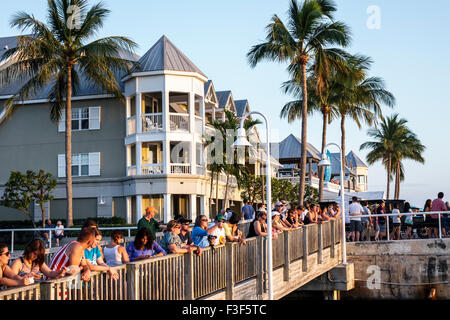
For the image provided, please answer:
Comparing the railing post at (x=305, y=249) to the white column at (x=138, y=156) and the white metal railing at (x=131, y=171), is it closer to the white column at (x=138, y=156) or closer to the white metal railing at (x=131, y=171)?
the white column at (x=138, y=156)

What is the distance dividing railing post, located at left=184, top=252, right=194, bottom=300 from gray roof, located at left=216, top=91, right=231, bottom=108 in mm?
34714

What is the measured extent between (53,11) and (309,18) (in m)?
13.2

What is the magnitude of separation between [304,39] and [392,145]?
4235 centimetres

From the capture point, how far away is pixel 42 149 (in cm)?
3950

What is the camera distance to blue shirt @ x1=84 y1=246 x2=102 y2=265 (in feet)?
30.3

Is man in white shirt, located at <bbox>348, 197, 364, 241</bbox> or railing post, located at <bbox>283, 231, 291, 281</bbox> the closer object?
railing post, located at <bbox>283, 231, 291, 281</bbox>

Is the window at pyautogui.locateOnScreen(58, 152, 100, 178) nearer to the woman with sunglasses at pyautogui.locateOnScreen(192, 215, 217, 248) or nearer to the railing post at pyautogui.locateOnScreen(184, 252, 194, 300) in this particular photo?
the woman with sunglasses at pyautogui.locateOnScreen(192, 215, 217, 248)

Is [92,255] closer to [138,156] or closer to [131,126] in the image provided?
[138,156]

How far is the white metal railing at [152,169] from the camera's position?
120 ft

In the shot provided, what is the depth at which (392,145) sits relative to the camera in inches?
2908

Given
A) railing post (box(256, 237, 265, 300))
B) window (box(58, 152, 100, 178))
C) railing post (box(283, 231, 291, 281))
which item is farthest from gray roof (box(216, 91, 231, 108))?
railing post (box(256, 237, 265, 300))

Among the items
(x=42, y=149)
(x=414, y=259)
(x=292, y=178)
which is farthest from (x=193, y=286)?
(x=292, y=178)

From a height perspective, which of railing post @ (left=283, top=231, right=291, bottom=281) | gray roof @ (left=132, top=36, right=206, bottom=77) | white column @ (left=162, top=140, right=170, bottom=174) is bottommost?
railing post @ (left=283, top=231, right=291, bottom=281)
